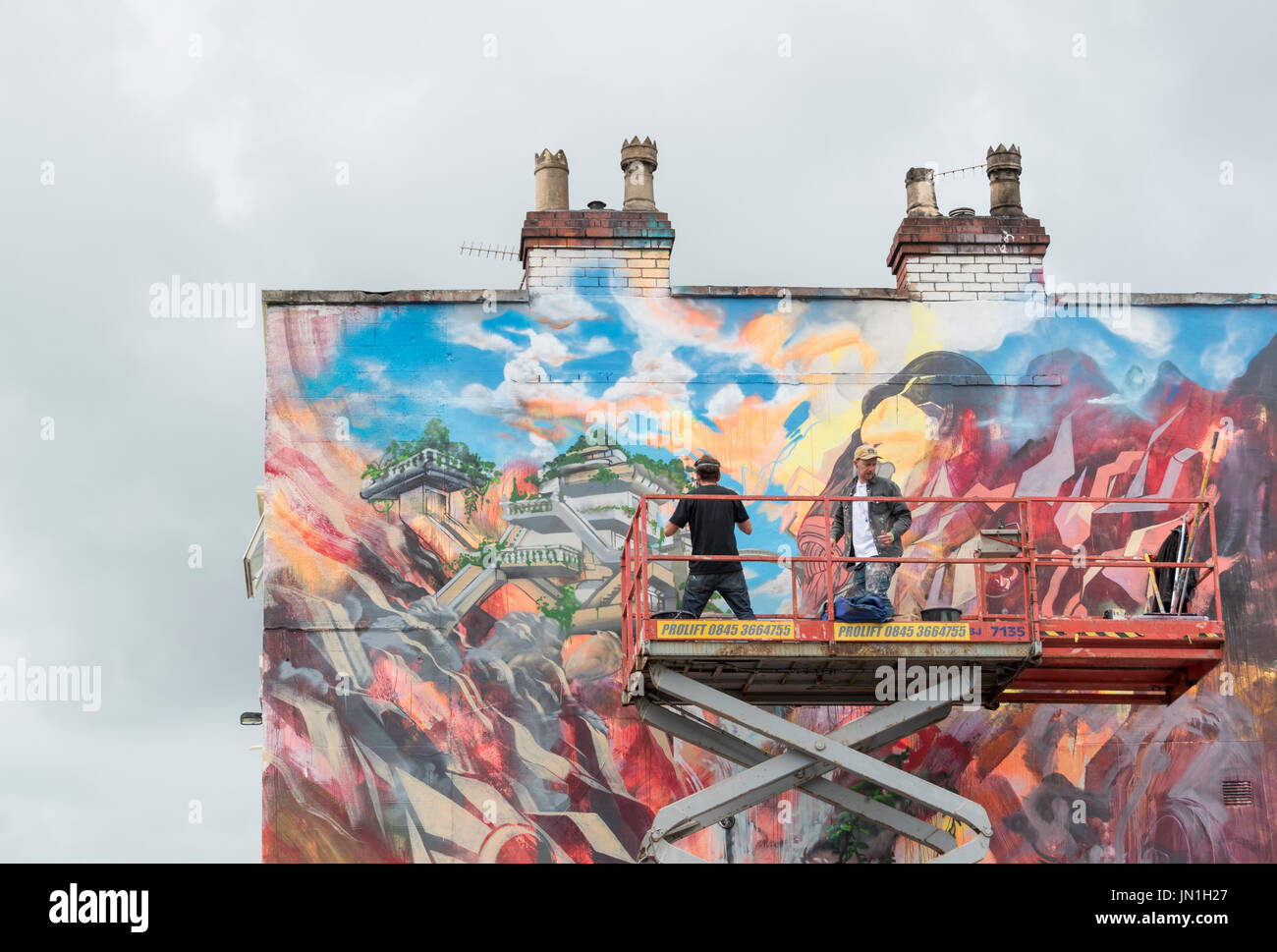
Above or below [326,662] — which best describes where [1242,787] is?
below

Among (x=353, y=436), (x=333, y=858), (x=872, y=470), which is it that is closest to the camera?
(x=872, y=470)

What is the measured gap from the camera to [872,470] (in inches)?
577

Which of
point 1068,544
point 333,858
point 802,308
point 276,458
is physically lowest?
point 333,858

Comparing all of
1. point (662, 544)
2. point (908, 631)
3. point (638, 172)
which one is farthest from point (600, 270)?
point (908, 631)

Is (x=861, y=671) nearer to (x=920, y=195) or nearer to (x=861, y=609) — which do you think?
(x=861, y=609)

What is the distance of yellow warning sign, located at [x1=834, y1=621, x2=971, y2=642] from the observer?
14.0 m

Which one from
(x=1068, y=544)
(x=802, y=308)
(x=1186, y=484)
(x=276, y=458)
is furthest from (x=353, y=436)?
(x=1186, y=484)

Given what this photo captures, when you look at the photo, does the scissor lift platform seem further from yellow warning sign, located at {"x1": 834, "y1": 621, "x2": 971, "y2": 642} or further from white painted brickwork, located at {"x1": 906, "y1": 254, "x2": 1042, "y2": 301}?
white painted brickwork, located at {"x1": 906, "y1": 254, "x2": 1042, "y2": 301}

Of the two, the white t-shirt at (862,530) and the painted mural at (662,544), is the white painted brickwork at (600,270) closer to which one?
the painted mural at (662,544)

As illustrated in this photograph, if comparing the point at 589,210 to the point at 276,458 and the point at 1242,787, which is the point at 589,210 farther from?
the point at 1242,787

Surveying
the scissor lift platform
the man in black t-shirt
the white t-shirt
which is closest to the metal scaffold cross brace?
the scissor lift platform

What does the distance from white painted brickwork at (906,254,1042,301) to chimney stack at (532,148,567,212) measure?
3.98 metres
